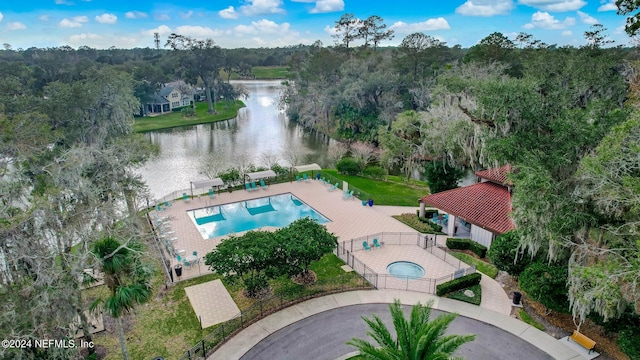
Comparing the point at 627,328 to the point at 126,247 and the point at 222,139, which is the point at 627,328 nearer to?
the point at 126,247

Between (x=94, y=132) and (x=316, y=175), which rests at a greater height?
(x=94, y=132)

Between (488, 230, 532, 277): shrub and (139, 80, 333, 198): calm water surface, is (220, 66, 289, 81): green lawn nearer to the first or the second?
(139, 80, 333, 198): calm water surface

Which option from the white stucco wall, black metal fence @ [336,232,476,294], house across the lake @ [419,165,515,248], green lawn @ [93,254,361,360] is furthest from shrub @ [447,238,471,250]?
green lawn @ [93,254,361,360]

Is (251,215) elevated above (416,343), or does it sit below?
below

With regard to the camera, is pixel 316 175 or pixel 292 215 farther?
pixel 316 175

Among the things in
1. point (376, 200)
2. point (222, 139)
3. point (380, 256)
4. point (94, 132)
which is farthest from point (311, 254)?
point (222, 139)

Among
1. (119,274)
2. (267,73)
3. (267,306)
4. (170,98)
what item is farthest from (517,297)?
(267,73)

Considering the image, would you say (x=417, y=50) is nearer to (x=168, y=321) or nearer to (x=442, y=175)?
(x=442, y=175)
